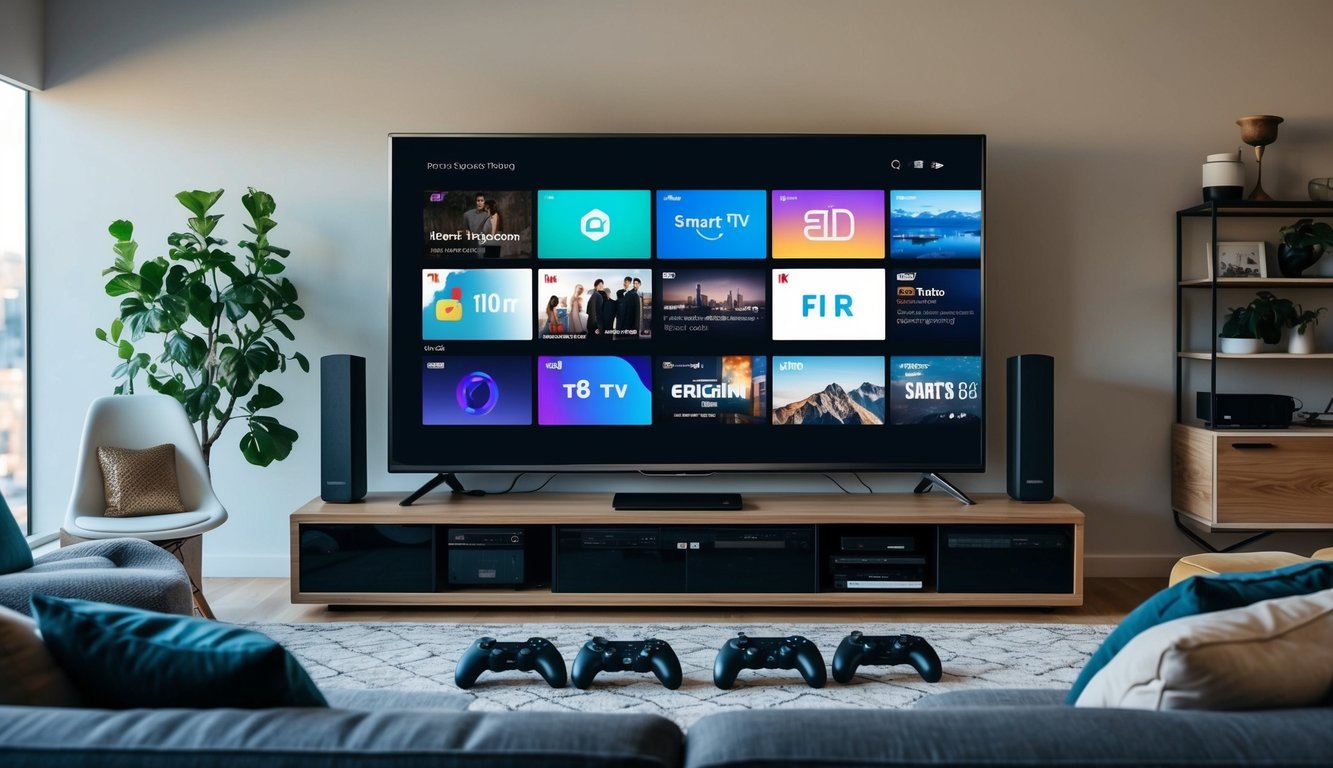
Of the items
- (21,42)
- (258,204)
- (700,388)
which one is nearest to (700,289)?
(700,388)

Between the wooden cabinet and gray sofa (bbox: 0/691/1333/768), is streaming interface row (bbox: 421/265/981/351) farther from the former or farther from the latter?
gray sofa (bbox: 0/691/1333/768)

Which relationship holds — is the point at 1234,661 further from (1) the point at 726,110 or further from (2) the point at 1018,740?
(1) the point at 726,110

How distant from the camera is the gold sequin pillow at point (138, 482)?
3.73 meters

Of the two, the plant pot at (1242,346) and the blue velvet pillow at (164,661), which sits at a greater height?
the plant pot at (1242,346)

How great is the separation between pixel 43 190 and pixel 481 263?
6.58ft

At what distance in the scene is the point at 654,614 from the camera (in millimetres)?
3926

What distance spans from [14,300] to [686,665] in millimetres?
3333

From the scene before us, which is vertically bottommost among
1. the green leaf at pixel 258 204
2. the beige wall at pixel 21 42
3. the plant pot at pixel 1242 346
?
the plant pot at pixel 1242 346

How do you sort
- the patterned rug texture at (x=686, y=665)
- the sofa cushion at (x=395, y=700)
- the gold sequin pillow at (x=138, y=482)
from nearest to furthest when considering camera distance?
the sofa cushion at (x=395, y=700) < the patterned rug texture at (x=686, y=665) < the gold sequin pillow at (x=138, y=482)

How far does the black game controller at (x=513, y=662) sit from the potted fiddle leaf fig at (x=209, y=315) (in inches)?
61.4

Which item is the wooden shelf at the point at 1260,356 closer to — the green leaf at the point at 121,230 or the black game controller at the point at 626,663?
the black game controller at the point at 626,663

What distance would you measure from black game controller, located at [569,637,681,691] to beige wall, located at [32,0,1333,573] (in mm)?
1739

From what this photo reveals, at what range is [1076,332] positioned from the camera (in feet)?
14.5

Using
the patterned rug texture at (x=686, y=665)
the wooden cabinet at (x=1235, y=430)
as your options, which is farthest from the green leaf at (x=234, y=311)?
the wooden cabinet at (x=1235, y=430)
